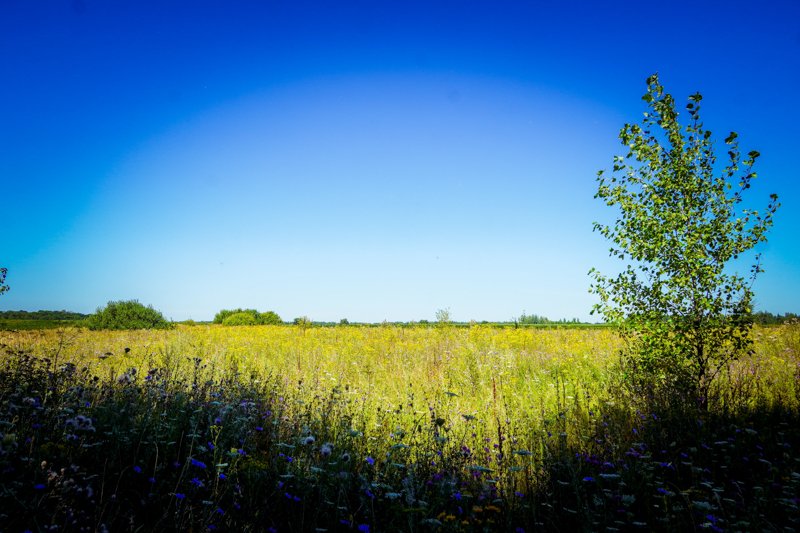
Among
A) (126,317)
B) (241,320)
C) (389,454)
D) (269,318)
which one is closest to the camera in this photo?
(389,454)

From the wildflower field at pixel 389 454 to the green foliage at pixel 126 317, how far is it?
22.7 meters

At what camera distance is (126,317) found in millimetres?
25703

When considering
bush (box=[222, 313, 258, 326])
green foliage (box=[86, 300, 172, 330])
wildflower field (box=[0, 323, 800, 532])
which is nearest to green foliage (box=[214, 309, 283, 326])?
bush (box=[222, 313, 258, 326])

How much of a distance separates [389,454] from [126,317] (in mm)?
29165

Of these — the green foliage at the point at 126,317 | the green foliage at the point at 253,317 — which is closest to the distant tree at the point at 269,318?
the green foliage at the point at 253,317

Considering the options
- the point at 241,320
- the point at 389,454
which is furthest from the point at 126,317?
the point at 389,454

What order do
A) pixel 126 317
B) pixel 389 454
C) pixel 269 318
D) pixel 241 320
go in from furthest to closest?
pixel 269 318 → pixel 241 320 → pixel 126 317 → pixel 389 454

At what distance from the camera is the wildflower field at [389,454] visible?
265 centimetres

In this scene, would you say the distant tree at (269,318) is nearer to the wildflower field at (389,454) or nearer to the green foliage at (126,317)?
the green foliage at (126,317)

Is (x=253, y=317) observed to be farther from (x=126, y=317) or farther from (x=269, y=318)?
(x=126, y=317)

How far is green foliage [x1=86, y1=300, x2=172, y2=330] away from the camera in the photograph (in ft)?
82.7

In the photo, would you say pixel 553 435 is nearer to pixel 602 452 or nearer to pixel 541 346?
pixel 602 452

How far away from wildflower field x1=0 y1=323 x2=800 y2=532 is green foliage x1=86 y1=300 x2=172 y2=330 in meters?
22.7

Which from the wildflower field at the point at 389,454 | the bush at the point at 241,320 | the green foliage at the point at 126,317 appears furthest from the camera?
the bush at the point at 241,320
